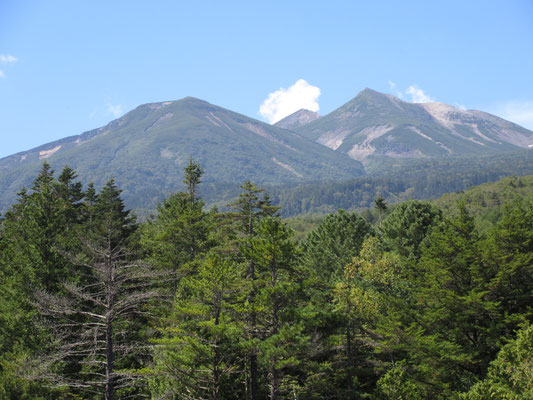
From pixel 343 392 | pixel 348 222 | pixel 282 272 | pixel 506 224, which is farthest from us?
pixel 348 222

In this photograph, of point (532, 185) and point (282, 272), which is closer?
point (282, 272)

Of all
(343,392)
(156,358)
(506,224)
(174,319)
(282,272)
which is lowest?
(343,392)

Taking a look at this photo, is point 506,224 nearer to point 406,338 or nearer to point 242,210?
point 406,338

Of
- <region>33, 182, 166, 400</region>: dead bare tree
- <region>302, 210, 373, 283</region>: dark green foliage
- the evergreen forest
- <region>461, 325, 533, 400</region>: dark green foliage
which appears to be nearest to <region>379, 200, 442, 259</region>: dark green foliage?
<region>302, 210, 373, 283</region>: dark green foliage

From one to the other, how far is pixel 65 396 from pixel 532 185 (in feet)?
558

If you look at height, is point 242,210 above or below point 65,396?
above

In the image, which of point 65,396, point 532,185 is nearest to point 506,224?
point 65,396

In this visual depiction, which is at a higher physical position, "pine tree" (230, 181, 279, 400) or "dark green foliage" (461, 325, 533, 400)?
"pine tree" (230, 181, 279, 400)

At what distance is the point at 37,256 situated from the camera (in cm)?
2528

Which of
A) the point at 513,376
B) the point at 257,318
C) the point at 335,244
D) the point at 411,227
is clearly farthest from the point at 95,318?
the point at 411,227

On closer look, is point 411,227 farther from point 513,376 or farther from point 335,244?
point 513,376

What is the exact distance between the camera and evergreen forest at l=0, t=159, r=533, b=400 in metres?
20.2

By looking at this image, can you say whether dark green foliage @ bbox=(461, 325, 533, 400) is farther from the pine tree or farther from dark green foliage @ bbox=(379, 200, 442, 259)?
dark green foliage @ bbox=(379, 200, 442, 259)

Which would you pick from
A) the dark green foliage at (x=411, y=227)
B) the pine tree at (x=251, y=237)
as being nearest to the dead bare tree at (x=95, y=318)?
the pine tree at (x=251, y=237)
